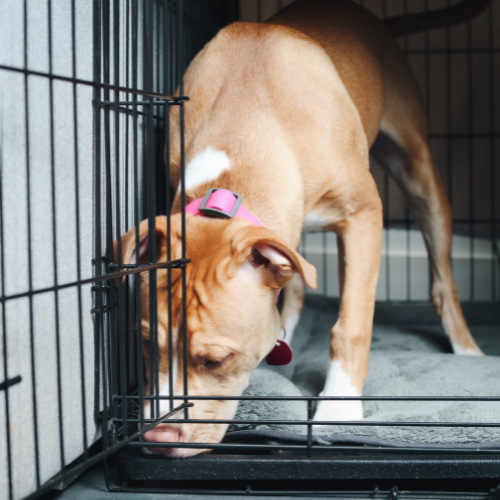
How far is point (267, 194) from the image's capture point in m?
1.53

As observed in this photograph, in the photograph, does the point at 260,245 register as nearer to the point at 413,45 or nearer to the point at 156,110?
the point at 156,110

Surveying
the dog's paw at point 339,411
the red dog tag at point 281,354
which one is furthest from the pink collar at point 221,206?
the dog's paw at point 339,411

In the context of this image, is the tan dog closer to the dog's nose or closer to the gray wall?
the dog's nose

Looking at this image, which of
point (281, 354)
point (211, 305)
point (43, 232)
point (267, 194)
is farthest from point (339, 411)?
point (43, 232)

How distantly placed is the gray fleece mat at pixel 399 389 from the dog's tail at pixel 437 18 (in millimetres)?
1287

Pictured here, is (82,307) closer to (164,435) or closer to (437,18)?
(164,435)

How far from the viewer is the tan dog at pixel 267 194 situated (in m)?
1.33

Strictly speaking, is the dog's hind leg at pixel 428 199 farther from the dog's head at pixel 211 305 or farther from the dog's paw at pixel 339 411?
the dog's head at pixel 211 305

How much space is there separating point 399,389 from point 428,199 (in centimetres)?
85

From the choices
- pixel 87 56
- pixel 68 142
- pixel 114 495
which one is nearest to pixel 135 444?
pixel 114 495

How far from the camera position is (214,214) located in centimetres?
142

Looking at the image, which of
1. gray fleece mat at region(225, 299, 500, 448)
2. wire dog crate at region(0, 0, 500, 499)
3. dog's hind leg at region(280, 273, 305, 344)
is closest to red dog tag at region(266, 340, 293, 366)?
gray fleece mat at region(225, 299, 500, 448)

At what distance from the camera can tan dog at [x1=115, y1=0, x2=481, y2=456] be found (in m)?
1.33

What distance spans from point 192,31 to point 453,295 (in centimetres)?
141
